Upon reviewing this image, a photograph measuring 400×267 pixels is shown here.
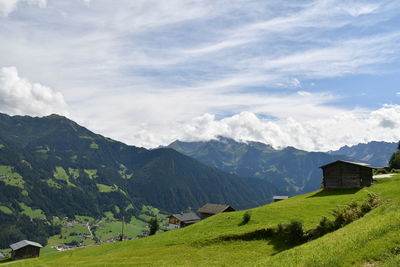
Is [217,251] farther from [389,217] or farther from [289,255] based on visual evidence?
[389,217]

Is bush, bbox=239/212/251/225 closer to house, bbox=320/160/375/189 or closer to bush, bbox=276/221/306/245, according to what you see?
bush, bbox=276/221/306/245

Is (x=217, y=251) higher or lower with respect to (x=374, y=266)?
lower

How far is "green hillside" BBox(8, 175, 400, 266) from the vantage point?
23.1 m

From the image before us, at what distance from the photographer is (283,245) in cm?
4144

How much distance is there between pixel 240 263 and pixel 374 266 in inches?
792

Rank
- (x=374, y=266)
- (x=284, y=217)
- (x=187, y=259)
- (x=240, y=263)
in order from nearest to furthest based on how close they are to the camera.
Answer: (x=374, y=266), (x=240, y=263), (x=187, y=259), (x=284, y=217)

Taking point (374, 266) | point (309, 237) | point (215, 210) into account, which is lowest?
point (215, 210)

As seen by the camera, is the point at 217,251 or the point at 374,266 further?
the point at 217,251

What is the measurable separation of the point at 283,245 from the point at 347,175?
43367 millimetres

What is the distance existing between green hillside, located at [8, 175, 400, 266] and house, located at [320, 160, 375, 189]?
347cm

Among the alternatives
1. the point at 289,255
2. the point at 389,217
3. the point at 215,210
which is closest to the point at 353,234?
the point at 389,217

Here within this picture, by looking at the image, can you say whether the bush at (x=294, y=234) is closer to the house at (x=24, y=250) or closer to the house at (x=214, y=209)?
the house at (x=214, y=209)

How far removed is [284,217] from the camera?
5241 centimetres

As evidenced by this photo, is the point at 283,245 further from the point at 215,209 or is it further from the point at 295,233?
the point at 215,209
